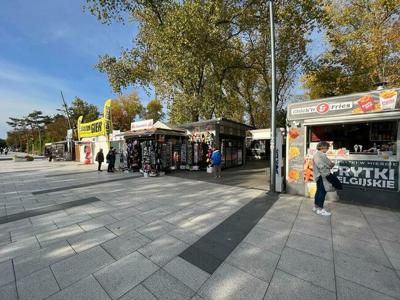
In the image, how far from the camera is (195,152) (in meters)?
12.9

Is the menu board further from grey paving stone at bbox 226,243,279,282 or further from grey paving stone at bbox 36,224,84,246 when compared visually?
grey paving stone at bbox 36,224,84,246

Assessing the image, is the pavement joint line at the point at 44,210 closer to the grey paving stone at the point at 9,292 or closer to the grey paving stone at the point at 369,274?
the grey paving stone at the point at 9,292


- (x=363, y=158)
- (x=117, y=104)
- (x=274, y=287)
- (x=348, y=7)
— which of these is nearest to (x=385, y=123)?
(x=363, y=158)

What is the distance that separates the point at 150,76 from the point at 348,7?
14.1m

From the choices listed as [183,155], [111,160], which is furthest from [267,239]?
[111,160]

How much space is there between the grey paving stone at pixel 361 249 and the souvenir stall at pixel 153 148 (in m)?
8.63

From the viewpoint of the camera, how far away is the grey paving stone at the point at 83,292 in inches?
84.9

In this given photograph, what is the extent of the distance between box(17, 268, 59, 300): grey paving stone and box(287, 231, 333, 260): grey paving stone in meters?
3.30

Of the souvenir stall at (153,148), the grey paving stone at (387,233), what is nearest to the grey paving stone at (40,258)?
the grey paving stone at (387,233)

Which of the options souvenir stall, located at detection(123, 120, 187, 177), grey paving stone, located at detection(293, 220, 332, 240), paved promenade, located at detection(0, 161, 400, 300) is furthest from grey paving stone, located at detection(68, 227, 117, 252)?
souvenir stall, located at detection(123, 120, 187, 177)

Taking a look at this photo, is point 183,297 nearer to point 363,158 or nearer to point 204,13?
point 363,158

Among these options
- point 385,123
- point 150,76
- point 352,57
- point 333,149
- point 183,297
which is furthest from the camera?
→ point 150,76

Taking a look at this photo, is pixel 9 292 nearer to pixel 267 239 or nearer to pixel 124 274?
pixel 124 274

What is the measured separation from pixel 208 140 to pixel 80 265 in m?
10.2
